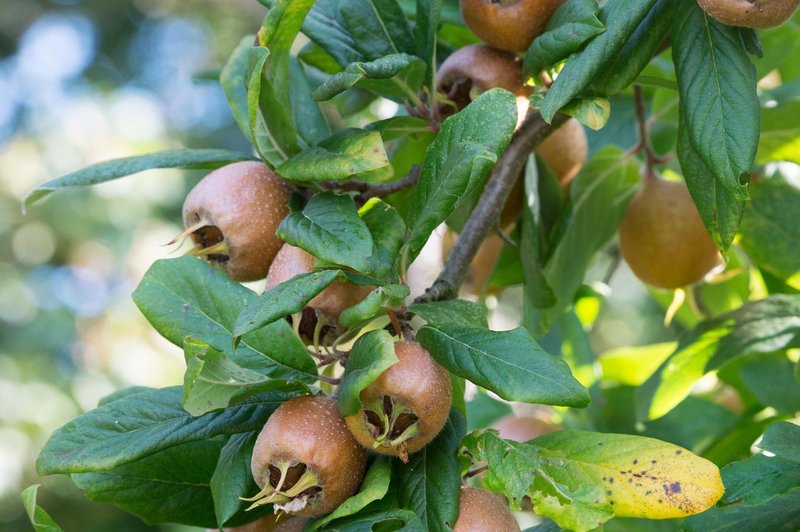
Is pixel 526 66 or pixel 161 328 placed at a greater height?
pixel 526 66

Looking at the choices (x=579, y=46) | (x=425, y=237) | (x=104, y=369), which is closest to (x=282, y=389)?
(x=425, y=237)

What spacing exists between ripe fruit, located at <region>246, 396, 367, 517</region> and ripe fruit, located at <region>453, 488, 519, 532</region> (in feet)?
0.39

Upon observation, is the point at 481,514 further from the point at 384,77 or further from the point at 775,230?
the point at 775,230

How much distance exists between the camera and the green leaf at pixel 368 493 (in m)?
0.90

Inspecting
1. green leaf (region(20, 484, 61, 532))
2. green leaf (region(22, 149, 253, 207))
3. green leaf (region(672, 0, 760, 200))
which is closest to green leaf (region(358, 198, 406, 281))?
green leaf (region(22, 149, 253, 207))

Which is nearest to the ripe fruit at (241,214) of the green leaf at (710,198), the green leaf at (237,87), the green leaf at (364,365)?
the green leaf at (237,87)

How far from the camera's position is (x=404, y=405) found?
92cm

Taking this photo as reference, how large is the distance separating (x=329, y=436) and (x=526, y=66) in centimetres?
55

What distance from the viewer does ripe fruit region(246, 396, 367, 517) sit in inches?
36.6

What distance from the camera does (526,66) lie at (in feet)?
3.83

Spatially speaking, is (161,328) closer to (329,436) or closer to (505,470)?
(329,436)

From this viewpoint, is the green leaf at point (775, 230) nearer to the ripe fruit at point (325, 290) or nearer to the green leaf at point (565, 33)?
the green leaf at point (565, 33)

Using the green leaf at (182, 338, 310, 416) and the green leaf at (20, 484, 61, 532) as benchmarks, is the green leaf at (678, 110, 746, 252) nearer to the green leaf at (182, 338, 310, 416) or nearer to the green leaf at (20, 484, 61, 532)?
the green leaf at (182, 338, 310, 416)

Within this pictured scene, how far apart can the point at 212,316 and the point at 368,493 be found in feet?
1.02
